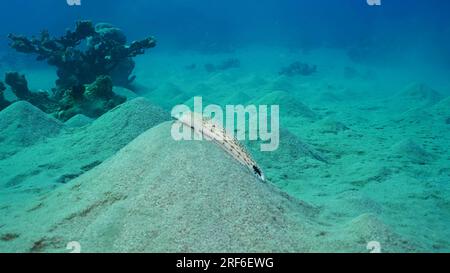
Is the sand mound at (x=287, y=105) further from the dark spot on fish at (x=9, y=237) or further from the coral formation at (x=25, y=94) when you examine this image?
the dark spot on fish at (x=9, y=237)

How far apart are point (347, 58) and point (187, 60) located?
14.7 meters

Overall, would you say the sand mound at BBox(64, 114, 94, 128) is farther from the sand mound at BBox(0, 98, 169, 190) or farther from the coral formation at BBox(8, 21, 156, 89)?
the coral formation at BBox(8, 21, 156, 89)

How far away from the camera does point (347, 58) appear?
3441cm

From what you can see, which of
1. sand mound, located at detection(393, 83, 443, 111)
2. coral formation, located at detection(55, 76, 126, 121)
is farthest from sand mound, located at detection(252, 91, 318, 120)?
coral formation, located at detection(55, 76, 126, 121)

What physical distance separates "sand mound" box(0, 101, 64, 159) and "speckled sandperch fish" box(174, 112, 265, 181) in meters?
4.75

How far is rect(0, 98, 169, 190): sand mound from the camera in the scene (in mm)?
5859

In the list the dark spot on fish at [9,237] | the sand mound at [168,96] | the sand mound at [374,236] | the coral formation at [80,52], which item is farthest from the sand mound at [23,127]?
the sand mound at [374,236]

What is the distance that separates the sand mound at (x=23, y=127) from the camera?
7756mm

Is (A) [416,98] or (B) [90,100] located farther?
(A) [416,98]

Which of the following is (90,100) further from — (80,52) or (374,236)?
(374,236)

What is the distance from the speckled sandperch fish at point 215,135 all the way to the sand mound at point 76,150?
2.37 m

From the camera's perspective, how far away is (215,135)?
14.9 feet

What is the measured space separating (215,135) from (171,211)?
4.92ft

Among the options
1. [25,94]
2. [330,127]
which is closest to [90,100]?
[25,94]
